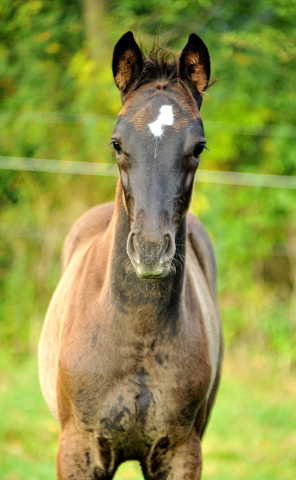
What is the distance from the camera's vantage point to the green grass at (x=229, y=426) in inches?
A: 221

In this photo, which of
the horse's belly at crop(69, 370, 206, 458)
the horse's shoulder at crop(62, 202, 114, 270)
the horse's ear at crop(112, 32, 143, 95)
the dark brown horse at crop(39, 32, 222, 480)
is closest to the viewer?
the dark brown horse at crop(39, 32, 222, 480)

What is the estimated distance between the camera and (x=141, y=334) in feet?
9.87

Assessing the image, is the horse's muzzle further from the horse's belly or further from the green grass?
the green grass

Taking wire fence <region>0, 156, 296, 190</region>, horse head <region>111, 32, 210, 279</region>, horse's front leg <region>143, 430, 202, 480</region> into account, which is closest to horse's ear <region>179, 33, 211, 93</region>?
horse head <region>111, 32, 210, 279</region>

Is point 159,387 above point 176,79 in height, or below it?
below

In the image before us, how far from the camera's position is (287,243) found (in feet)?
27.3

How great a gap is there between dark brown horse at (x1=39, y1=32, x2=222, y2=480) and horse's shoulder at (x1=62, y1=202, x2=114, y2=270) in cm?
118

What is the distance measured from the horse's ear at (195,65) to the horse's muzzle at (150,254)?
3.08 ft

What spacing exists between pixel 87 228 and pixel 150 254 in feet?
6.79

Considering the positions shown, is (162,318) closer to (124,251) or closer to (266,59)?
(124,251)

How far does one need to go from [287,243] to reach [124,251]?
5587 millimetres

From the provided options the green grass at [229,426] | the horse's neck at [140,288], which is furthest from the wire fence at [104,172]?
the horse's neck at [140,288]

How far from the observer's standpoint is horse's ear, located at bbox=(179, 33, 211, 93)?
3.15m

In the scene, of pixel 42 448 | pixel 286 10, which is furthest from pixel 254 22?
pixel 42 448
